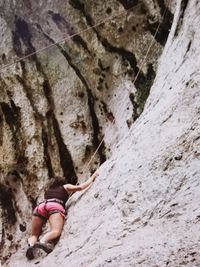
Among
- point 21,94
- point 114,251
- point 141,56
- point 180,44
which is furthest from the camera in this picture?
point 21,94

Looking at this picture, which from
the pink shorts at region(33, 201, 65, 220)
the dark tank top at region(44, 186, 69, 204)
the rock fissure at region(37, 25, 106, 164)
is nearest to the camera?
the pink shorts at region(33, 201, 65, 220)

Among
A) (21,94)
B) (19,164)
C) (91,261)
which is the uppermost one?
(21,94)

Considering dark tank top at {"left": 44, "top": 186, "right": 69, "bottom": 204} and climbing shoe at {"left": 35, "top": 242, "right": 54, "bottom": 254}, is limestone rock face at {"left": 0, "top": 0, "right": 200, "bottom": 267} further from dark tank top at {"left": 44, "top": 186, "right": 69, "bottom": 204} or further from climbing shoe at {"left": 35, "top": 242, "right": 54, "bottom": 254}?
dark tank top at {"left": 44, "top": 186, "right": 69, "bottom": 204}

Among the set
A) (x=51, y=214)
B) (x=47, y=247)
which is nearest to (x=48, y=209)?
(x=51, y=214)

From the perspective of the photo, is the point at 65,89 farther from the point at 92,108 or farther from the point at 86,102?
the point at 92,108

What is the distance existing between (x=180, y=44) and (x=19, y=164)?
4.04 metres

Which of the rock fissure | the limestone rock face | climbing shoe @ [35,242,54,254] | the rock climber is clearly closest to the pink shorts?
the rock climber

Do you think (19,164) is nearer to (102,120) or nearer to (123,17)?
(102,120)

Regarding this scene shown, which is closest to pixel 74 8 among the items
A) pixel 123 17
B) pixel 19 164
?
pixel 123 17

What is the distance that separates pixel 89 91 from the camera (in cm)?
829

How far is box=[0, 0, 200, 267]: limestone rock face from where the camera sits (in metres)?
4.30

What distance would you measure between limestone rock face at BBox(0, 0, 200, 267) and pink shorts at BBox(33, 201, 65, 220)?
0.52 feet

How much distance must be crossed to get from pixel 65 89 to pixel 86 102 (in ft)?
1.72

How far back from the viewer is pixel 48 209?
5.72 metres
